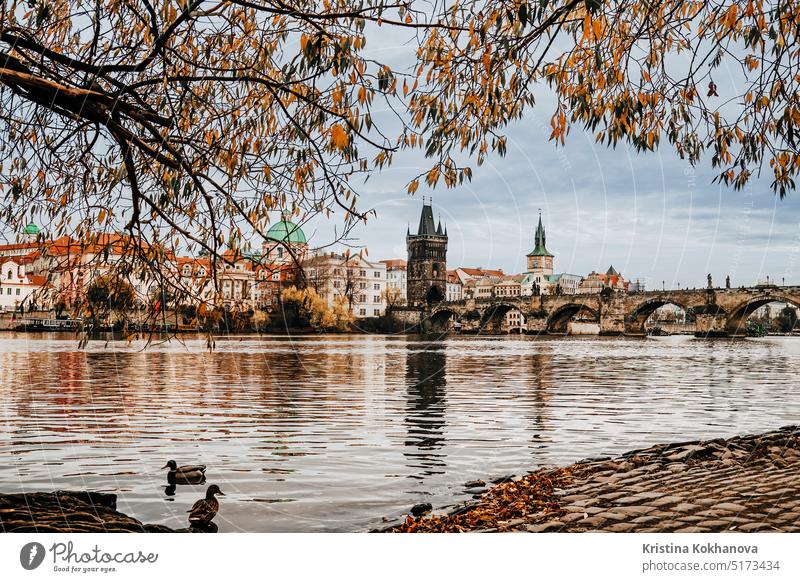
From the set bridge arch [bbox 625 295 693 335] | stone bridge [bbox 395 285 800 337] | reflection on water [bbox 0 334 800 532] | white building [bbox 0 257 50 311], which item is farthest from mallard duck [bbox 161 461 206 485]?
bridge arch [bbox 625 295 693 335]

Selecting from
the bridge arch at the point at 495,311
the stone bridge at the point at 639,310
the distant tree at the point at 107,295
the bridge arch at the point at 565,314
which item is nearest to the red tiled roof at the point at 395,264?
the distant tree at the point at 107,295

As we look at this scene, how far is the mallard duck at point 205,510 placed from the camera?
13.3 feet

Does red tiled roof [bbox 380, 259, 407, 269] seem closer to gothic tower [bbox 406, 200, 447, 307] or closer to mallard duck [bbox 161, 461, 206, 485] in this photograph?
gothic tower [bbox 406, 200, 447, 307]

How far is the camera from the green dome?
11.3ft

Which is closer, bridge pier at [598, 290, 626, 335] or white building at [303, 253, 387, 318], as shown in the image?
white building at [303, 253, 387, 318]

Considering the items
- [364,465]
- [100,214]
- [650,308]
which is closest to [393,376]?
[364,465]

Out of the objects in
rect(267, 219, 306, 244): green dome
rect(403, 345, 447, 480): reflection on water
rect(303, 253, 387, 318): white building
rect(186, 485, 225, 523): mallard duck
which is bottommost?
rect(403, 345, 447, 480): reflection on water

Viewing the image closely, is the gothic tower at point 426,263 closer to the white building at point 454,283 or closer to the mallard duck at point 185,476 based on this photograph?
the white building at point 454,283

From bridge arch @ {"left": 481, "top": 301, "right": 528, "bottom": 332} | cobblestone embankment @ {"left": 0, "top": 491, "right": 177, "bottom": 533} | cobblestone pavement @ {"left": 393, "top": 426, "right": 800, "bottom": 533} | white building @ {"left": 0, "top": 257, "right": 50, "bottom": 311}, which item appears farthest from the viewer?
bridge arch @ {"left": 481, "top": 301, "right": 528, "bottom": 332}

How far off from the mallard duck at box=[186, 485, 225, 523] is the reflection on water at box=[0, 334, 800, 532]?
7 centimetres

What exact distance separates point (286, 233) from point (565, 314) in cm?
3929

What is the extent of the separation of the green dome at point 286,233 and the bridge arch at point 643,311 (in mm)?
39842

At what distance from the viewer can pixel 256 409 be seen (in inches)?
356
